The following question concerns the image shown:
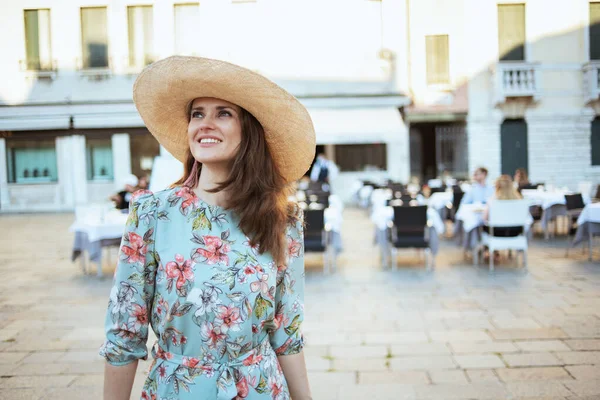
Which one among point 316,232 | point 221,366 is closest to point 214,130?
point 221,366

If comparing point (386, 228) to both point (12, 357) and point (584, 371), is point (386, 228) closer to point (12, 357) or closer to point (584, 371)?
point (584, 371)

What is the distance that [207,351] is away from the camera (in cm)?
157

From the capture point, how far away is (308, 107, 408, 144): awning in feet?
57.9

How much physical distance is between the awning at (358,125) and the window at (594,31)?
22.1 feet

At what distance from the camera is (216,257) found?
1609 mm

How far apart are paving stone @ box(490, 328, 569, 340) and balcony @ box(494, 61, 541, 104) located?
15.9 meters

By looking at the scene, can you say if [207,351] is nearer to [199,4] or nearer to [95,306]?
[95,306]

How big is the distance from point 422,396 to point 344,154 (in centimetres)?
1691

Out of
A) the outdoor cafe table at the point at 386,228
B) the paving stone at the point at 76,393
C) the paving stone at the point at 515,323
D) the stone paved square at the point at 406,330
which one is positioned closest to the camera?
the paving stone at the point at 76,393

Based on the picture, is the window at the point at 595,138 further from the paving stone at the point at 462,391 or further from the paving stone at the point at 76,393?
the paving stone at the point at 76,393

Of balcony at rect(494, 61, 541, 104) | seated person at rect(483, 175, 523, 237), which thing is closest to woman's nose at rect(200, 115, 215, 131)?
seated person at rect(483, 175, 523, 237)

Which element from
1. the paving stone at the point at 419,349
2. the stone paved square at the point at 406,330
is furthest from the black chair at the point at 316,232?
the paving stone at the point at 419,349

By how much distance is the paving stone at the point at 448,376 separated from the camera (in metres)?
3.96

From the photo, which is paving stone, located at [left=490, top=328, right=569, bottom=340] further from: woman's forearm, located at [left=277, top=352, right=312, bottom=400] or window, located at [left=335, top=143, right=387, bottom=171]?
window, located at [left=335, top=143, right=387, bottom=171]
